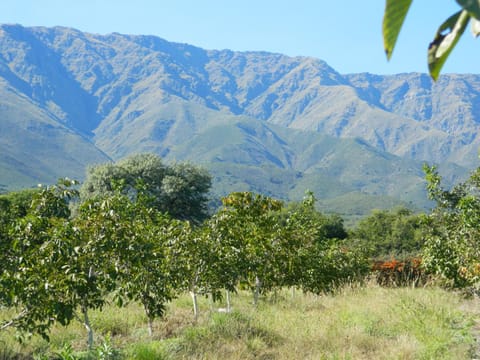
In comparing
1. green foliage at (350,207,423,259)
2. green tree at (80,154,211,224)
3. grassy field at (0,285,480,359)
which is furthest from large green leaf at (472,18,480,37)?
green foliage at (350,207,423,259)

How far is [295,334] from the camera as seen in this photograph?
8.96 meters

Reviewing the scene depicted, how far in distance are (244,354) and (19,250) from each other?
3825 mm

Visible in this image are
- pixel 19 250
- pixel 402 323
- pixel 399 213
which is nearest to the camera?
pixel 19 250

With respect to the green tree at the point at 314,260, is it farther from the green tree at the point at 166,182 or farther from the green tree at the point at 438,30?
the green tree at the point at 166,182

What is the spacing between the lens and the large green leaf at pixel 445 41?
776 millimetres

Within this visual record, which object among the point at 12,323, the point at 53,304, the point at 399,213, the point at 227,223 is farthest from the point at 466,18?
the point at 399,213

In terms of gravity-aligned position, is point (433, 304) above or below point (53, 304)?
below

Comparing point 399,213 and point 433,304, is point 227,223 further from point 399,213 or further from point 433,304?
point 399,213

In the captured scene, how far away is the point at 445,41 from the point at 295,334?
344 inches

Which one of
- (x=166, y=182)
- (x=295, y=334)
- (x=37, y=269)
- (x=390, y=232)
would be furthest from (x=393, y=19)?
(x=390, y=232)

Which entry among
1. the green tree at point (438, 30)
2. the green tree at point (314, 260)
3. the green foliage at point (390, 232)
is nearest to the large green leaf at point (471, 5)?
the green tree at point (438, 30)

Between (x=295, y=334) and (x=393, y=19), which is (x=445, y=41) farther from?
(x=295, y=334)

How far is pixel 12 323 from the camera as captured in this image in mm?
6977

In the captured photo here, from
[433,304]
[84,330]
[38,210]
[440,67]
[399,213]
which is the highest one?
[440,67]
